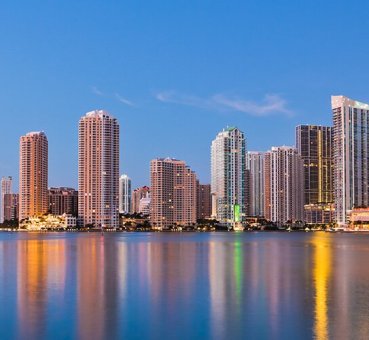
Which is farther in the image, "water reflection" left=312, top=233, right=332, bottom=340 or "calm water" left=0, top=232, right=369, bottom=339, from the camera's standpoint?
"calm water" left=0, top=232, right=369, bottom=339

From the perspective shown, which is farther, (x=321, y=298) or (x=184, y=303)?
(x=321, y=298)

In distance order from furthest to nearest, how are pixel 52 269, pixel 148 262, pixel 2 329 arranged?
1. pixel 148 262
2. pixel 52 269
3. pixel 2 329

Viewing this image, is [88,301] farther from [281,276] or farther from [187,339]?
[281,276]

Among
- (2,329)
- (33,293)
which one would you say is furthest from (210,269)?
(2,329)

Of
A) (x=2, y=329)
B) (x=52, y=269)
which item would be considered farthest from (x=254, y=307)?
(x=52, y=269)

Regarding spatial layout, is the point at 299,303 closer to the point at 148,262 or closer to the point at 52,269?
the point at 52,269

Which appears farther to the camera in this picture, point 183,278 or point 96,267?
point 96,267

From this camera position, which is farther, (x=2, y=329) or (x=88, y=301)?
(x=88, y=301)

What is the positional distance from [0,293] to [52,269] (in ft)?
51.8

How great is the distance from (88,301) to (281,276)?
18349mm

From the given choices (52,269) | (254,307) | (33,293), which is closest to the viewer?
(254,307)

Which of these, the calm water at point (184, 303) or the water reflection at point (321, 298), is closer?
the water reflection at point (321, 298)

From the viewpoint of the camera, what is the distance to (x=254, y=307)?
30812 millimetres

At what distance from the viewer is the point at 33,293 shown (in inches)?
1438
